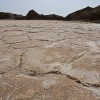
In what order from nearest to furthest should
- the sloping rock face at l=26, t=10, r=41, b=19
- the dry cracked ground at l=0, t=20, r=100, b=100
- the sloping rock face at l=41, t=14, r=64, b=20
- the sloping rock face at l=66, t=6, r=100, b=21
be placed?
the dry cracked ground at l=0, t=20, r=100, b=100 < the sloping rock face at l=66, t=6, r=100, b=21 < the sloping rock face at l=41, t=14, r=64, b=20 < the sloping rock face at l=26, t=10, r=41, b=19

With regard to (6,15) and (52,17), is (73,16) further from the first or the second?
(6,15)

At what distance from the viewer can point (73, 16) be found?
6.13 meters

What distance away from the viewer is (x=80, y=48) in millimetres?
1816

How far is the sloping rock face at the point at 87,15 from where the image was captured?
5.54 meters

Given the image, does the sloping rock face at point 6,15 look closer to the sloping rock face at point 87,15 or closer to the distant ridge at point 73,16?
the distant ridge at point 73,16

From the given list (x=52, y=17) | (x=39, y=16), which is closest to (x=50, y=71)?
(x=52, y=17)

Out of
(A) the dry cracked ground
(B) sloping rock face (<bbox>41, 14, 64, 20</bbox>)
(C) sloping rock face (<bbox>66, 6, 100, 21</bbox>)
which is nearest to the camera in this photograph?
(A) the dry cracked ground

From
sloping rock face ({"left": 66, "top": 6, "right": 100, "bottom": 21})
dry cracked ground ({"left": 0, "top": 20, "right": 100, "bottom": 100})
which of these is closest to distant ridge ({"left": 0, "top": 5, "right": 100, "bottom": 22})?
sloping rock face ({"left": 66, "top": 6, "right": 100, "bottom": 21})

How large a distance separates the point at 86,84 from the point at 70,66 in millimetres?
275

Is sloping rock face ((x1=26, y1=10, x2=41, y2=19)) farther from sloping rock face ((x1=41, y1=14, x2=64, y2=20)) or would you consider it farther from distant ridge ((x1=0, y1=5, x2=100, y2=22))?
sloping rock face ((x1=41, y1=14, x2=64, y2=20))

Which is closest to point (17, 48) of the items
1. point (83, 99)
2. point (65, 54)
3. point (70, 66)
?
point (65, 54)

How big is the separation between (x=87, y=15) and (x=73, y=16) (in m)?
0.54

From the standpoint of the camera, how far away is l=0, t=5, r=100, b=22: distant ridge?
18.3 feet

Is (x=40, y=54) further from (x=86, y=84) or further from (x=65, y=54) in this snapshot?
(x=86, y=84)
